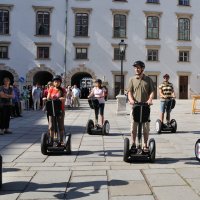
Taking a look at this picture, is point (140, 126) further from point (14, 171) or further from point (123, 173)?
point (14, 171)

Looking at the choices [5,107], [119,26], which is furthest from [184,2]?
[5,107]

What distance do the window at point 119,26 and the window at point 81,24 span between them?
3.17 m

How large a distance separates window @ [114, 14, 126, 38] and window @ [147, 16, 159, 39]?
2.74 m

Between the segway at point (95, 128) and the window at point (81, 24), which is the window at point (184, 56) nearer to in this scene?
the window at point (81, 24)

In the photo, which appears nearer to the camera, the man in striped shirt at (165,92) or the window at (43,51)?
the man in striped shirt at (165,92)

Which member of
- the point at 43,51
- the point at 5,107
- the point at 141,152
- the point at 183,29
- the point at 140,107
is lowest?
the point at 141,152

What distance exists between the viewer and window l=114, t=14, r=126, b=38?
1565 inches

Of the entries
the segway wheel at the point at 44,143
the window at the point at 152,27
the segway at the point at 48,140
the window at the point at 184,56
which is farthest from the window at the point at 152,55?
the segway wheel at the point at 44,143

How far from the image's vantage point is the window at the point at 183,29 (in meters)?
40.8

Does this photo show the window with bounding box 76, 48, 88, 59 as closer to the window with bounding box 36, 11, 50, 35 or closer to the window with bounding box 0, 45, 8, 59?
the window with bounding box 36, 11, 50, 35

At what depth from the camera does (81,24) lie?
1548 inches

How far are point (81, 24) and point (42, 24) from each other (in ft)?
13.3

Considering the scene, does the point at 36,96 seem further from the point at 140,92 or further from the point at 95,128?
the point at 140,92

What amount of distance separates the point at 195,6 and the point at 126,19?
7.99m
